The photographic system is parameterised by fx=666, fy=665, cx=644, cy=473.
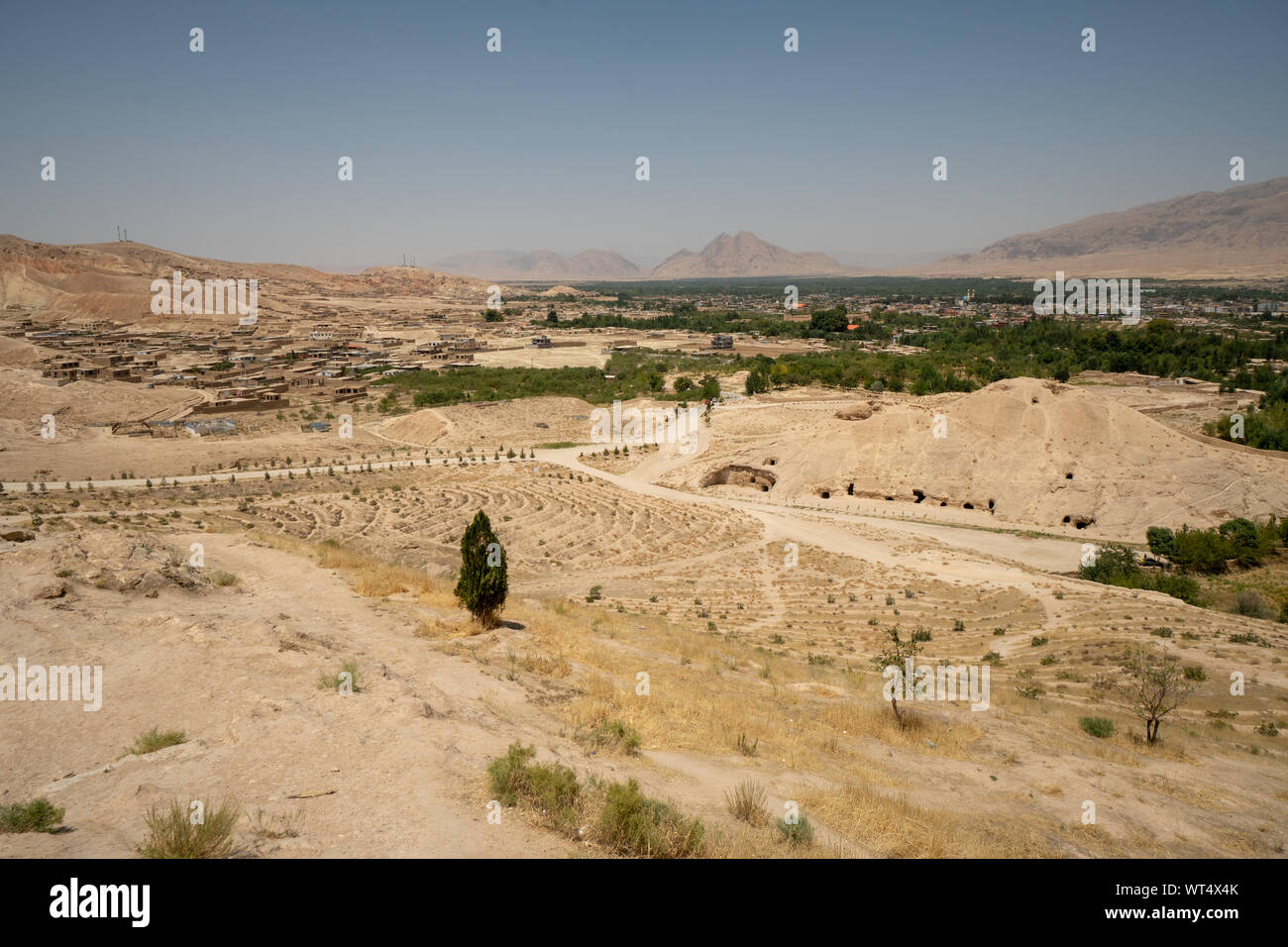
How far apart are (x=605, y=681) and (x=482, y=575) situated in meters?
3.80

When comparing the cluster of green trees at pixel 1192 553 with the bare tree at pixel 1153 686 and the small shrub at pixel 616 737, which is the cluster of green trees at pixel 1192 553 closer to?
the bare tree at pixel 1153 686

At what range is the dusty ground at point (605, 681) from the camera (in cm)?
707

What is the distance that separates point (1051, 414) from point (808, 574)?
19.6 meters

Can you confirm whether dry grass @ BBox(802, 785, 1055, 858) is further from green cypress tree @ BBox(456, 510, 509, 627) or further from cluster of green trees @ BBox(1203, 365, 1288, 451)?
cluster of green trees @ BBox(1203, 365, 1288, 451)

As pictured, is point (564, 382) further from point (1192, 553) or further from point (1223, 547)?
point (1223, 547)

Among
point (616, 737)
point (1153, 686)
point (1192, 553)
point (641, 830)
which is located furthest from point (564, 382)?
point (641, 830)

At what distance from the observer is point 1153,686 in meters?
13.8

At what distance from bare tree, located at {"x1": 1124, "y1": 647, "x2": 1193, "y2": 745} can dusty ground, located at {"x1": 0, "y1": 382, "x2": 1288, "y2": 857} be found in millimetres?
347

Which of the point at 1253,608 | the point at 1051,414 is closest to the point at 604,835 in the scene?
the point at 1253,608

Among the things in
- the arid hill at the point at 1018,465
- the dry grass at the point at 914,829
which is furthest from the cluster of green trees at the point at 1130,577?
the dry grass at the point at 914,829

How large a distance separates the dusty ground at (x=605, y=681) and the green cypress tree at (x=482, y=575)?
0.67 meters

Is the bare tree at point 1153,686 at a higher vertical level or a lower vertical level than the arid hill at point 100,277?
lower

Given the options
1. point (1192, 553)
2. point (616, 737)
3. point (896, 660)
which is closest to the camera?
point (616, 737)

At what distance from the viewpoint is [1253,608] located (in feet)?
69.6
